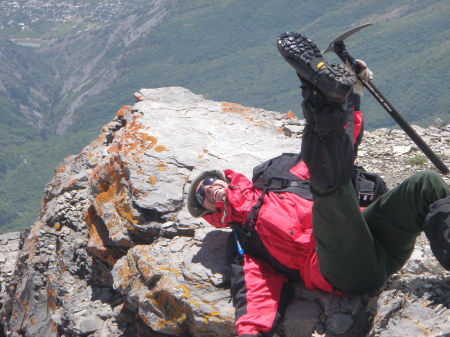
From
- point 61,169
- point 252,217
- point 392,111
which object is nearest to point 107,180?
point 61,169

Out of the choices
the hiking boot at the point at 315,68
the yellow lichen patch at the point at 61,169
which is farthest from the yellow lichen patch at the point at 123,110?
the hiking boot at the point at 315,68

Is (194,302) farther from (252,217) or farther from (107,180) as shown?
(107,180)

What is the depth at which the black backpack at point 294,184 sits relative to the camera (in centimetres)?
607

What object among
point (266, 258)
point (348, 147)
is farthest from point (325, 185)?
point (266, 258)

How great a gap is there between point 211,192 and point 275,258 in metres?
1.25

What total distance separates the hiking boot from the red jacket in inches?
66.0

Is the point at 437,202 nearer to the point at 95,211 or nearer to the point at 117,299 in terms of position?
the point at 117,299

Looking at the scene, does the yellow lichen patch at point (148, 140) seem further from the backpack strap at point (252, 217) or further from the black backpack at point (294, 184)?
the backpack strap at point (252, 217)

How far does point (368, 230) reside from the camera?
5000 millimetres

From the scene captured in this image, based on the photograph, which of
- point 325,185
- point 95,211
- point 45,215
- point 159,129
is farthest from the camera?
point 45,215

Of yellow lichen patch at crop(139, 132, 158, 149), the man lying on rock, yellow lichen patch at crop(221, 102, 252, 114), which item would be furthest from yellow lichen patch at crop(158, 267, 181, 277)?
yellow lichen patch at crop(221, 102, 252, 114)

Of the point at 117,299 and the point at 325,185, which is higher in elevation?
the point at 325,185

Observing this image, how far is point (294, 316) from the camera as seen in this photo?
576 cm

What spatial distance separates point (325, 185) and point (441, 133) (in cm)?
703
